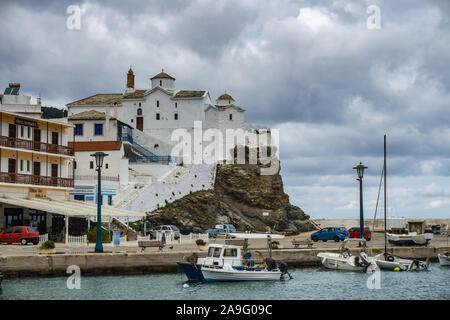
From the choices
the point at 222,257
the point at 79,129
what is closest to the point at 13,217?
the point at 222,257

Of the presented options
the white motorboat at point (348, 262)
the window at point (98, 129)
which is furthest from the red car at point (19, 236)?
the window at point (98, 129)

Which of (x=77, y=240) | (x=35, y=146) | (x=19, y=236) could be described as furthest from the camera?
(x=35, y=146)

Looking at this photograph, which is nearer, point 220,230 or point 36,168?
point 36,168

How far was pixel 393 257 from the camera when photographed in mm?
45656

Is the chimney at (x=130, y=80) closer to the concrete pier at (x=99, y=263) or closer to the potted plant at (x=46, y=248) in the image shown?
the concrete pier at (x=99, y=263)

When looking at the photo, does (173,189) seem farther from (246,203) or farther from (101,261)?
(101,261)

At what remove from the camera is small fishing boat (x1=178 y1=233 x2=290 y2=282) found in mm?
36781

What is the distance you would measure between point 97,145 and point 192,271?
38711 millimetres

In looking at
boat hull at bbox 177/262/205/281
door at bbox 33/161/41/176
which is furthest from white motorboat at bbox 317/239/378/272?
door at bbox 33/161/41/176

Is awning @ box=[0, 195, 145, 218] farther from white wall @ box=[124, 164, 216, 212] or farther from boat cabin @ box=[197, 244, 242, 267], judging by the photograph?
boat cabin @ box=[197, 244, 242, 267]

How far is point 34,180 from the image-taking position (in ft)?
182
